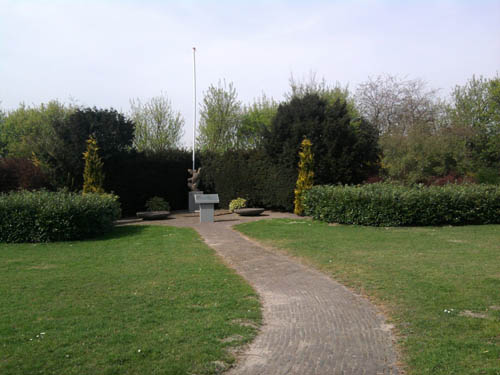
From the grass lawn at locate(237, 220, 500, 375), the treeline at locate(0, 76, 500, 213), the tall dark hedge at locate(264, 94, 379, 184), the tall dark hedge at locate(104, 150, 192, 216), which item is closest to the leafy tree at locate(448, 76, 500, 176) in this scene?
the treeline at locate(0, 76, 500, 213)

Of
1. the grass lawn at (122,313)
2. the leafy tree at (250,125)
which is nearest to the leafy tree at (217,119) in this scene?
the leafy tree at (250,125)

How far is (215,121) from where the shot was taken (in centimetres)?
3447

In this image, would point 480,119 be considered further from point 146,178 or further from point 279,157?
point 146,178

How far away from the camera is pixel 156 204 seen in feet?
73.0

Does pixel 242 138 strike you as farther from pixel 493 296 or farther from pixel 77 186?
pixel 493 296

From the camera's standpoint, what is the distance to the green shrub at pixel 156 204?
72.9ft

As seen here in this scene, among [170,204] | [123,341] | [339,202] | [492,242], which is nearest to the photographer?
[123,341]

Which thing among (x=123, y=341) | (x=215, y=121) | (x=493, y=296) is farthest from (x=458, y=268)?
(x=215, y=121)

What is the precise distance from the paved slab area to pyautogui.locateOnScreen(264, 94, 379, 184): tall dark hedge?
11353mm

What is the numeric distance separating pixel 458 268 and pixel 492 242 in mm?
3843

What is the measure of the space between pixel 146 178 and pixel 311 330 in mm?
18638

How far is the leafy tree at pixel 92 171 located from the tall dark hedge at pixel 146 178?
3.71 ft

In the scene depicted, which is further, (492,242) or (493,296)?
(492,242)

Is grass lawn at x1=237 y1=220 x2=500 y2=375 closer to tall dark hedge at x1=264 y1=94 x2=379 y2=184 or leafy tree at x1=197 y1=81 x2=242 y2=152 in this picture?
tall dark hedge at x1=264 y1=94 x2=379 y2=184
